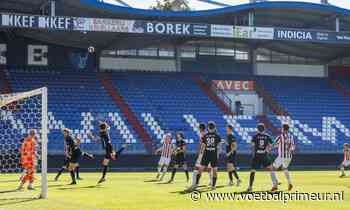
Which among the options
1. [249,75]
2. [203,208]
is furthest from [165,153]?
[249,75]

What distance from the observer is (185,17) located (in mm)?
43875

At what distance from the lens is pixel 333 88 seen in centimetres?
5212

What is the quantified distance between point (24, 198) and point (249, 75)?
34832 mm

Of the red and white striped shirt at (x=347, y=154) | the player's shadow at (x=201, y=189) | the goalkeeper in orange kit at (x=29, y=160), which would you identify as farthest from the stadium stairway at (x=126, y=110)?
the goalkeeper in orange kit at (x=29, y=160)

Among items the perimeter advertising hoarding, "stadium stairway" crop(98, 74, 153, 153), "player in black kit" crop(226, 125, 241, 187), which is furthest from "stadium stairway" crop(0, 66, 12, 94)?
"player in black kit" crop(226, 125, 241, 187)

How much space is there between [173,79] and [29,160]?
92.8 feet

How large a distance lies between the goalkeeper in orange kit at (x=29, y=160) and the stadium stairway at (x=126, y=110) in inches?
772

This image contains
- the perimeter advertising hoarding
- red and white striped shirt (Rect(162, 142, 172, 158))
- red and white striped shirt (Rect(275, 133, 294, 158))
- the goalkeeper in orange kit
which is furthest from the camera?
the perimeter advertising hoarding

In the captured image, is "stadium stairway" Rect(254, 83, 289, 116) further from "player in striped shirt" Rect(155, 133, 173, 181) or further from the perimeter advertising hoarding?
"player in striped shirt" Rect(155, 133, 173, 181)

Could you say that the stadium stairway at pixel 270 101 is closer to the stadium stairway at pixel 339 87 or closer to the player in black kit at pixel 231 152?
the stadium stairway at pixel 339 87

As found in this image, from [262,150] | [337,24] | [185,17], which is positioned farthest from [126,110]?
[262,150]

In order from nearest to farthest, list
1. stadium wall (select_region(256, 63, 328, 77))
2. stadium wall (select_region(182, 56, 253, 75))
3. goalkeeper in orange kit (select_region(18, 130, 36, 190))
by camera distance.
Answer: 1. goalkeeper in orange kit (select_region(18, 130, 36, 190))
2. stadium wall (select_region(182, 56, 253, 75))
3. stadium wall (select_region(256, 63, 328, 77))

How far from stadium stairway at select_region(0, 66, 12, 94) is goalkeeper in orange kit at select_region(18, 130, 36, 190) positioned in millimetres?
21827

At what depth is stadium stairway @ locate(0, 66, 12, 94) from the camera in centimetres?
4216
